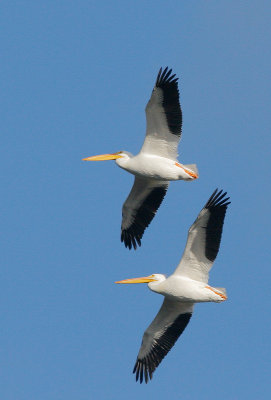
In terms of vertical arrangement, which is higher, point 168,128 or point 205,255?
point 168,128

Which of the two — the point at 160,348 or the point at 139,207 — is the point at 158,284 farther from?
the point at 139,207

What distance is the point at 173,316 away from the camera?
22.1 metres

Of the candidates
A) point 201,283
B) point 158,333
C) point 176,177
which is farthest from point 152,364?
point 176,177

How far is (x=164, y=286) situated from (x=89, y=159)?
11.7ft

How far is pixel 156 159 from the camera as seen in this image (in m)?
22.7

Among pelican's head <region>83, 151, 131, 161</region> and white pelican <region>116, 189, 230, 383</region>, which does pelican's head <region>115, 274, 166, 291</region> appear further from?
pelican's head <region>83, 151, 131, 161</region>

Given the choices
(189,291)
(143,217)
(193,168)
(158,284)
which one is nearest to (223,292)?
(189,291)

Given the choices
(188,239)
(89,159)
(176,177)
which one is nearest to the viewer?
(188,239)

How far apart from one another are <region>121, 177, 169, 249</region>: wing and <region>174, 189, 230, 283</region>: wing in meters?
2.64

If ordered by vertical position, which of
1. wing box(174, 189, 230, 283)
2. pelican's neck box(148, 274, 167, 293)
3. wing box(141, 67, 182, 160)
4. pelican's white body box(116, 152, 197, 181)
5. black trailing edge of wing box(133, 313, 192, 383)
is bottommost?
black trailing edge of wing box(133, 313, 192, 383)

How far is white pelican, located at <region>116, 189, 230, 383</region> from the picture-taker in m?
20.9

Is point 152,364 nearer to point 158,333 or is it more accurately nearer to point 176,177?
point 158,333

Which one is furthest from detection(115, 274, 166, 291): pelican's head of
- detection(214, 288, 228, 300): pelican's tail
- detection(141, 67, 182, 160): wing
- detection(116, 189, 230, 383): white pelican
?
detection(141, 67, 182, 160): wing

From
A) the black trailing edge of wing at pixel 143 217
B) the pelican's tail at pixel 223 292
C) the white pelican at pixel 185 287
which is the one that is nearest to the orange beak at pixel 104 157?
the black trailing edge of wing at pixel 143 217
